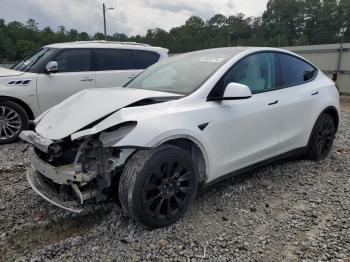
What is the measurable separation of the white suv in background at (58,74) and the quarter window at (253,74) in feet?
12.5

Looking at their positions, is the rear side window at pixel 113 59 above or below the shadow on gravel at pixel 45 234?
above

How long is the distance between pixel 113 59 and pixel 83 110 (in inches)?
170

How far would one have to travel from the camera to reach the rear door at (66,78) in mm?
6477

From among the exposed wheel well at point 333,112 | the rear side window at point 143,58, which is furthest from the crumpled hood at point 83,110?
Answer: the rear side window at point 143,58

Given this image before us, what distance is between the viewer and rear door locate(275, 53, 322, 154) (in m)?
4.19

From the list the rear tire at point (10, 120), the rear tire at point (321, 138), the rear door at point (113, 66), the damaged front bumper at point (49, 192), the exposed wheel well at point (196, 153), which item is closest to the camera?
the damaged front bumper at point (49, 192)

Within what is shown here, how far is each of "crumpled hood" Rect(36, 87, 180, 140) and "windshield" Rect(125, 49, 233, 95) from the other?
243 mm

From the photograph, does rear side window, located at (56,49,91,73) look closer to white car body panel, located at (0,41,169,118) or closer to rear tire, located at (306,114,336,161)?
white car body panel, located at (0,41,169,118)

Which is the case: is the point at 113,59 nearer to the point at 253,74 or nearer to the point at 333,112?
the point at 253,74

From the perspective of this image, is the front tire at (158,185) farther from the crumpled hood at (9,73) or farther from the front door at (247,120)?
the crumpled hood at (9,73)

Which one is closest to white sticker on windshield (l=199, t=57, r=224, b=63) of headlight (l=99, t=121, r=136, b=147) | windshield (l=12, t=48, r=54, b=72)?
headlight (l=99, t=121, r=136, b=147)

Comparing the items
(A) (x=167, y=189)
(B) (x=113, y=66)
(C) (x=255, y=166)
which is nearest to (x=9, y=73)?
(B) (x=113, y=66)

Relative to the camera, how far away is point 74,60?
22.6ft

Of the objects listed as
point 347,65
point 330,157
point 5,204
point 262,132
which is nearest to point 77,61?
point 5,204
